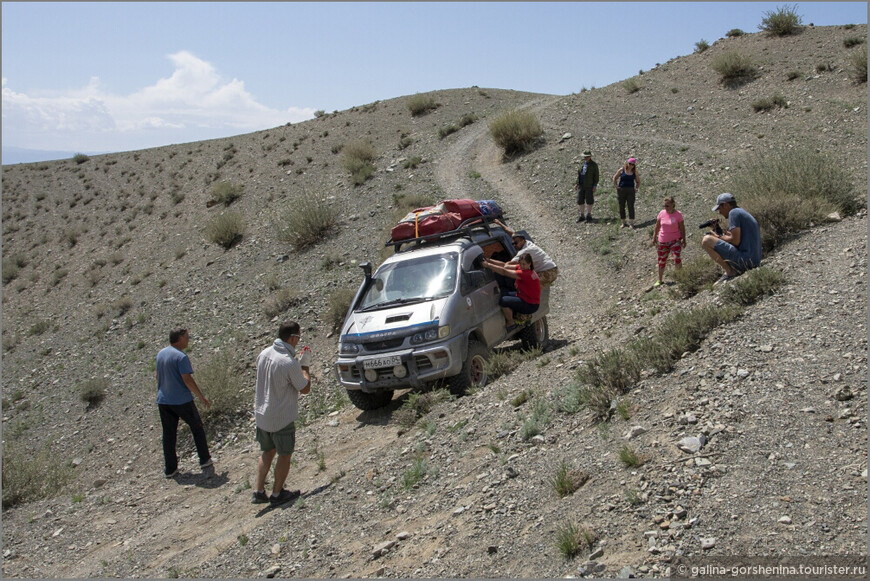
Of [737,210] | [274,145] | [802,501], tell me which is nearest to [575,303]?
[737,210]

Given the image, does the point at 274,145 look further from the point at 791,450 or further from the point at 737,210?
the point at 791,450

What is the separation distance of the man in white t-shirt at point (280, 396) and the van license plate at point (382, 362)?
1.63 metres

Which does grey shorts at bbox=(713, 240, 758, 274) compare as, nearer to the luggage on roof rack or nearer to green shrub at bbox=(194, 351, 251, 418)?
the luggage on roof rack

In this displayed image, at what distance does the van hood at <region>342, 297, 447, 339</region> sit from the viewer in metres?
8.33

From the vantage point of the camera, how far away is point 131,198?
37469 millimetres

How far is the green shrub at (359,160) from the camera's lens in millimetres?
27484

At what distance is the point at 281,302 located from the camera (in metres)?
16.8

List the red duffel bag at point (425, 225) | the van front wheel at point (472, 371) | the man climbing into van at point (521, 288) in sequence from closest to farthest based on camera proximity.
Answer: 1. the van front wheel at point (472, 371)
2. the man climbing into van at point (521, 288)
3. the red duffel bag at point (425, 225)

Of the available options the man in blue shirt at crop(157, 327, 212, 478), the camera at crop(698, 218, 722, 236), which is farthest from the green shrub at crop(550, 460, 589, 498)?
the camera at crop(698, 218, 722, 236)

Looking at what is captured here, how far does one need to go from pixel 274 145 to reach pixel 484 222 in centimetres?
3063

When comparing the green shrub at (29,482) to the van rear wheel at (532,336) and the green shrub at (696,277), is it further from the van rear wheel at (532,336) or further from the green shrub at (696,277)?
the green shrub at (696,277)

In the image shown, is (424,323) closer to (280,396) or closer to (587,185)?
(280,396)

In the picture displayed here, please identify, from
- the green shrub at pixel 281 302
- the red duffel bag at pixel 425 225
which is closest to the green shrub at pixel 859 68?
the red duffel bag at pixel 425 225

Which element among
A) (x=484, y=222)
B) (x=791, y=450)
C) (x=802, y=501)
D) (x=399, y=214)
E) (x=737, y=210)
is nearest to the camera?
(x=802, y=501)
